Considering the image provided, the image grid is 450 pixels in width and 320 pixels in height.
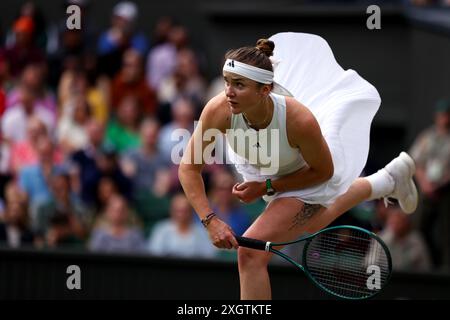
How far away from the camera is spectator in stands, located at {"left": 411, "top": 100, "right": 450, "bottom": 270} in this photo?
10250mm

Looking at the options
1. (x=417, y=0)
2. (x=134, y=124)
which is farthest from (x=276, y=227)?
(x=417, y=0)

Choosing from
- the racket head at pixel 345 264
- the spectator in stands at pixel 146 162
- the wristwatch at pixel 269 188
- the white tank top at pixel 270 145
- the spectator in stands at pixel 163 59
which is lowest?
the racket head at pixel 345 264

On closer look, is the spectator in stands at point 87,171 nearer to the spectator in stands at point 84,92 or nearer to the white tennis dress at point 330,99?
the spectator in stands at point 84,92

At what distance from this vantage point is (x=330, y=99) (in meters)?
6.97

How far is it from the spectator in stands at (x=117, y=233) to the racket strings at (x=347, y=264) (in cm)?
350

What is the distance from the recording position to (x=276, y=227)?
21.3ft

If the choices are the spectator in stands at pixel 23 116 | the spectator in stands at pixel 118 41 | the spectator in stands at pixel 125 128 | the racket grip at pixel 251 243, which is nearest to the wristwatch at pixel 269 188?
the racket grip at pixel 251 243

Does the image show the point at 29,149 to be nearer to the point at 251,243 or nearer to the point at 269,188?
the point at 269,188

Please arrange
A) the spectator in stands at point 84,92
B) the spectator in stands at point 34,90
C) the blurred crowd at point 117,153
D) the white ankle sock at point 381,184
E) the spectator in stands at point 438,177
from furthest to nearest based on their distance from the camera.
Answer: the spectator in stands at point 84,92 < the spectator in stands at point 34,90 < the spectator in stands at point 438,177 < the blurred crowd at point 117,153 < the white ankle sock at point 381,184

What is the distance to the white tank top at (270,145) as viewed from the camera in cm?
636

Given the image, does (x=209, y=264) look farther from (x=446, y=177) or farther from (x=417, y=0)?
(x=417, y=0)

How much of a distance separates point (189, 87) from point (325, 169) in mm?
6030

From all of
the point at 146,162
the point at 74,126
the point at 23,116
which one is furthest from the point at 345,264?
the point at 23,116
